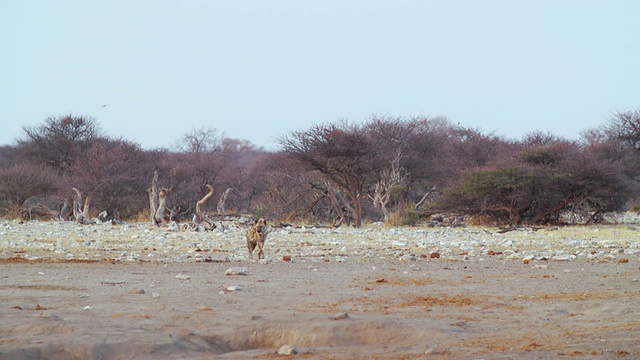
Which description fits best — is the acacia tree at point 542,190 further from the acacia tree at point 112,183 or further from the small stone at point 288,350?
the small stone at point 288,350

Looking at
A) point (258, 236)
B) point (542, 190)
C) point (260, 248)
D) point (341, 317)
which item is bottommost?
point (341, 317)

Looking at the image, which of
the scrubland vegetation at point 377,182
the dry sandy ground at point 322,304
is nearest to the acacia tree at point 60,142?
the scrubland vegetation at point 377,182

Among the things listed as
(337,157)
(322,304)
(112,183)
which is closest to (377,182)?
(337,157)

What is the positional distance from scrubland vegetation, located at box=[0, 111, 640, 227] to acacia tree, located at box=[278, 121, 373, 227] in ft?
0.12

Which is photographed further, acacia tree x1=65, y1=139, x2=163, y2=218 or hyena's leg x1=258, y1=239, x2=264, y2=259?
acacia tree x1=65, y1=139, x2=163, y2=218

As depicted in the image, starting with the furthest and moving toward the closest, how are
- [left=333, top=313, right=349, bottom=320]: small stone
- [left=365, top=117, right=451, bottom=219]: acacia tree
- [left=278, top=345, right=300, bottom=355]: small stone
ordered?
[left=365, top=117, right=451, bottom=219]: acacia tree
[left=333, top=313, right=349, bottom=320]: small stone
[left=278, top=345, right=300, bottom=355]: small stone

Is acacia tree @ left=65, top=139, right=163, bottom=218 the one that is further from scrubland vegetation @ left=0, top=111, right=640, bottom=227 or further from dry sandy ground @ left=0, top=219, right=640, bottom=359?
dry sandy ground @ left=0, top=219, right=640, bottom=359

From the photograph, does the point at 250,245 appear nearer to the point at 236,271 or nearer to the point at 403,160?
the point at 236,271

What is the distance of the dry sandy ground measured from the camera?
598 cm

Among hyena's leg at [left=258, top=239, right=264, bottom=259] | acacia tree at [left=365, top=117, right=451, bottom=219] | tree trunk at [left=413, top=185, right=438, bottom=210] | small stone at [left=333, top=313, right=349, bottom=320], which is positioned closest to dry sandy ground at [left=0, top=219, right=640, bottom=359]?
small stone at [left=333, top=313, right=349, bottom=320]

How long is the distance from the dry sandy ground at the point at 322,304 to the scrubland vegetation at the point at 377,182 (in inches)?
426

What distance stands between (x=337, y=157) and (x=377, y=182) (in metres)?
2.70

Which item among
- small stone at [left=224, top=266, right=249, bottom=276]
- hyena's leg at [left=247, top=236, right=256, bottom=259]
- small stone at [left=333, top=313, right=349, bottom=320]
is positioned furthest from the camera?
hyena's leg at [left=247, top=236, right=256, bottom=259]

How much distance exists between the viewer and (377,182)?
2928 centimetres
